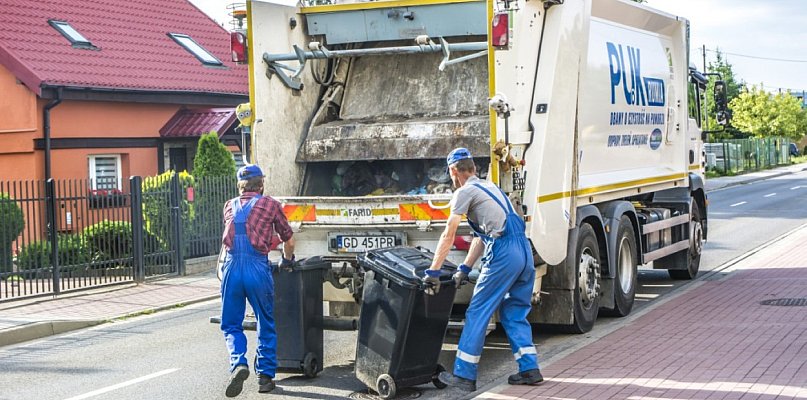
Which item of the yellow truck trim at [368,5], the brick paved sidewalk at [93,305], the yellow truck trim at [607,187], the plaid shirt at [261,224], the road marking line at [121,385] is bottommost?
the road marking line at [121,385]

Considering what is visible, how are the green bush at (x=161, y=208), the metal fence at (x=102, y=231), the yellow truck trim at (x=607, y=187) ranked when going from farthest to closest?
the green bush at (x=161, y=208)
the metal fence at (x=102, y=231)
the yellow truck trim at (x=607, y=187)

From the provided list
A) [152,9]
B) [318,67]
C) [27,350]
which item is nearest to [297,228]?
[318,67]

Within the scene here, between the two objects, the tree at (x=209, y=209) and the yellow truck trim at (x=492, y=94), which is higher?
the yellow truck trim at (x=492, y=94)

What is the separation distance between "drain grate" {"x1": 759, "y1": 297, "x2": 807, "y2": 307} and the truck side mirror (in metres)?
3.60

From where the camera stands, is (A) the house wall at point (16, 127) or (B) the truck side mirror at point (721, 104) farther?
(A) the house wall at point (16, 127)

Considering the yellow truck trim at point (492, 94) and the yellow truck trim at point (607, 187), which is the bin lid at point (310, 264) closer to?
the yellow truck trim at point (492, 94)

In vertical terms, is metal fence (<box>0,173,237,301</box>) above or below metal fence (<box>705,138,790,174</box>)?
below

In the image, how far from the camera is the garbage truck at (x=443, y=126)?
9172 mm

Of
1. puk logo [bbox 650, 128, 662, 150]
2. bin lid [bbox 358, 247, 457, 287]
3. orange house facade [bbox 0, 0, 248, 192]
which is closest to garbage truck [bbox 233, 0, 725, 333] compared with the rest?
bin lid [bbox 358, 247, 457, 287]

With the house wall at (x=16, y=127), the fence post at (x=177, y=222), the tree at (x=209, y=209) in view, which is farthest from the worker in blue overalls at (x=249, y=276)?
the house wall at (x=16, y=127)

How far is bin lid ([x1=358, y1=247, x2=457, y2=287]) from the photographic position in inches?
301

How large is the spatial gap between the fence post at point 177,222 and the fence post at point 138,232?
2.56ft

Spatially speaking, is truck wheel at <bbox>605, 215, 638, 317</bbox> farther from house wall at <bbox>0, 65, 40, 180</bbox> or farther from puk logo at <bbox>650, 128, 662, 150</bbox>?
house wall at <bbox>0, 65, 40, 180</bbox>

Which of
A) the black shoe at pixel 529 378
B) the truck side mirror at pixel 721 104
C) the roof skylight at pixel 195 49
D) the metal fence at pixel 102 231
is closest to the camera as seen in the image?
the black shoe at pixel 529 378
